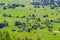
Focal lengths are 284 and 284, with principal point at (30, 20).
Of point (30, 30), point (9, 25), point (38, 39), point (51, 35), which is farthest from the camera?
point (9, 25)

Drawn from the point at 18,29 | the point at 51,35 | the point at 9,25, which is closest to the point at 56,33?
the point at 51,35

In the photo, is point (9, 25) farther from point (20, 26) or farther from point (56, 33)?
point (56, 33)

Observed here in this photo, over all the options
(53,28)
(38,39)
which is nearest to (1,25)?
(53,28)

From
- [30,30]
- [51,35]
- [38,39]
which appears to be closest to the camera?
[38,39]

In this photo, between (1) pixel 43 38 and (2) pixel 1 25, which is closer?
(1) pixel 43 38

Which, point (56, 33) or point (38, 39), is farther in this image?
point (56, 33)

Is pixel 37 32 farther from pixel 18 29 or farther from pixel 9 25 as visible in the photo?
pixel 9 25

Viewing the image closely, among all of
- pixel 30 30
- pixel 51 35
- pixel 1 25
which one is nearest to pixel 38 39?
pixel 51 35

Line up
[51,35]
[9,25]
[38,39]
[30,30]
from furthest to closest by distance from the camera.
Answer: [9,25]
[30,30]
[51,35]
[38,39]
